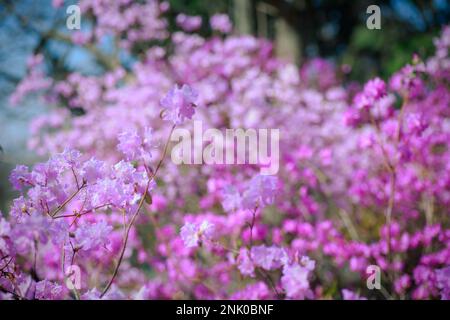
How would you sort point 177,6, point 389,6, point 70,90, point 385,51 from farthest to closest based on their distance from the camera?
point 385,51
point 389,6
point 177,6
point 70,90

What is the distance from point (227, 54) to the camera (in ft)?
14.2

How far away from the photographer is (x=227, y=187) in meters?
1.25

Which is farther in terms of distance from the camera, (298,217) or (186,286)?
(298,217)

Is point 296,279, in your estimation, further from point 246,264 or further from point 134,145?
point 134,145

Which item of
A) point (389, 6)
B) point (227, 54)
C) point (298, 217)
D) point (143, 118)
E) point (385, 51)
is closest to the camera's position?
point (298, 217)

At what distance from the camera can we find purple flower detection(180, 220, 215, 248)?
1.20 meters

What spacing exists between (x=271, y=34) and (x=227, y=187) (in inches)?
302

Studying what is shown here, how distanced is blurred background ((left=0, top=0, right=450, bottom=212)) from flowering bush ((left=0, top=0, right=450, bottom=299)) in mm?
357

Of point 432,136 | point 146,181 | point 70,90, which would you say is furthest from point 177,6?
point 146,181

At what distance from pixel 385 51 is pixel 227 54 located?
6.75 meters

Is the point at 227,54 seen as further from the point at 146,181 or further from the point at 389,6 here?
the point at 389,6
